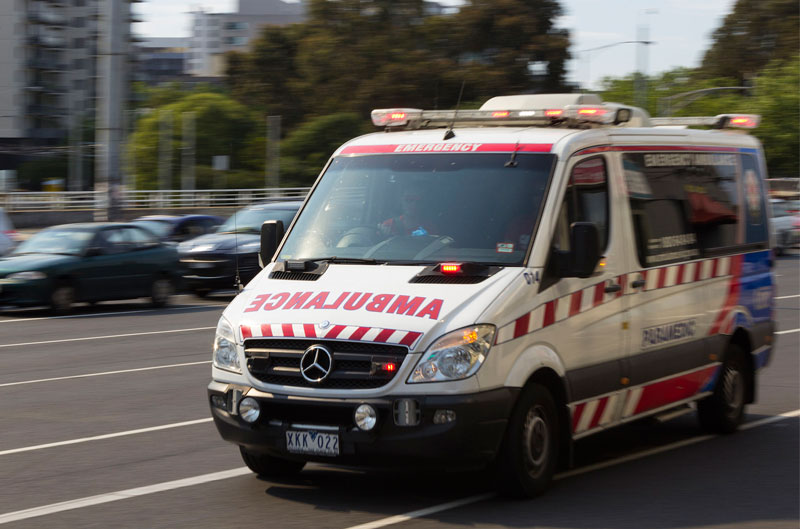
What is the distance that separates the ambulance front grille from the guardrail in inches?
1551

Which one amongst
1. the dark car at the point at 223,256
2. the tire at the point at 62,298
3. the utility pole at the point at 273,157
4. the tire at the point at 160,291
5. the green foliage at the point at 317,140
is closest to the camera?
the tire at the point at 62,298

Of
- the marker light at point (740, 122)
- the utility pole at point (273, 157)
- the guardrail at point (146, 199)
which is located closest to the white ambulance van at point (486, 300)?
the marker light at point (740, 122)

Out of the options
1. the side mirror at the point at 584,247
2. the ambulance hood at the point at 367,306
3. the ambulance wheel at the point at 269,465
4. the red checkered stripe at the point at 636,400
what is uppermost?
the side mirror at the point at 584,247

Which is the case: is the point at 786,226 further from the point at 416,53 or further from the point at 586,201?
the point at 416,53

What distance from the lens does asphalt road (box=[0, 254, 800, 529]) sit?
6449mm

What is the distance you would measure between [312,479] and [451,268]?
161 centimetres

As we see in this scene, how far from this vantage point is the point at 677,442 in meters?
8.86

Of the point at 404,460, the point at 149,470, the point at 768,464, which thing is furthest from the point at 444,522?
the point at 768,464

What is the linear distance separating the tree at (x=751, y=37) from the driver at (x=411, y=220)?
9504 cm

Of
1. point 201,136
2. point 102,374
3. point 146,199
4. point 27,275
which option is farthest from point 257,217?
point 201,136

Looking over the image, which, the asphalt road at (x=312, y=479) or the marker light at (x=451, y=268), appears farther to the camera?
the marker light at (x=451, y=268)

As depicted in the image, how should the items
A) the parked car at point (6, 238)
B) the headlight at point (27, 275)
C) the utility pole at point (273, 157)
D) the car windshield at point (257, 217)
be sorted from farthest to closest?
the utility pole at point (273, 157)
the parked car at point (6, 238)
the car windshield at point (257, 217)
the headlight at point (27, 275)

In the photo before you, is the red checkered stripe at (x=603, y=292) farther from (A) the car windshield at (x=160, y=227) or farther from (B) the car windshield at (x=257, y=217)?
(A) the car windshield at (x=160, y=227)

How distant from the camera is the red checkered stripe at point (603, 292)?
262 inches
